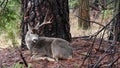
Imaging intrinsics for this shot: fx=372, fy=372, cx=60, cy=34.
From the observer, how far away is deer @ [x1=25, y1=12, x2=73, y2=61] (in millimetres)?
7043

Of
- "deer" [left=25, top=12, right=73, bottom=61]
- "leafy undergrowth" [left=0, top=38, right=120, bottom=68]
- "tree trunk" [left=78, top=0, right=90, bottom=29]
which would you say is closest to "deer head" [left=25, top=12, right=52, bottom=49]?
"deer" [left=25, top=12, right=73, bottom=61]

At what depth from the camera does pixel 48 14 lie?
7.55 metres

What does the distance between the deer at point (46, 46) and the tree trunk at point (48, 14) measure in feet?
0.93

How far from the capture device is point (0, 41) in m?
11.1

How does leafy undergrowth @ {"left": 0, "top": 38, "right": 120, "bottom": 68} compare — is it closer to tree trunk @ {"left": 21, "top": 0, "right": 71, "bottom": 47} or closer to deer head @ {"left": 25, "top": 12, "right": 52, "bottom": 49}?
deer head @ {"left": 25, "top": 12, "right": 52, "bottom": 49}

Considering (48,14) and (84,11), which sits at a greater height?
(48,14)

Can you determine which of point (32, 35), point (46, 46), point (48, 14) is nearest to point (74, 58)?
point (46, 46)

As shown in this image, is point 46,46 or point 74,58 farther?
point 46,46

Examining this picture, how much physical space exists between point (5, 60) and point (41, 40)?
2.62 feet

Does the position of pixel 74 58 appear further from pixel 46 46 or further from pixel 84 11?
pixel 84 11

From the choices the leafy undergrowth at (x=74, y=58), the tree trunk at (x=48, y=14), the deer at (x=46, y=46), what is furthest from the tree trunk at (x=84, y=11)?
the deer at (x=46, y=46)

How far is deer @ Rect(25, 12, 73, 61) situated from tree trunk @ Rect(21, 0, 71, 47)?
0.93ft

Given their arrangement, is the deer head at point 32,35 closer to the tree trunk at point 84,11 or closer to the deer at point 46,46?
the deer at point 46,46

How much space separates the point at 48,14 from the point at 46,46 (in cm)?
70
